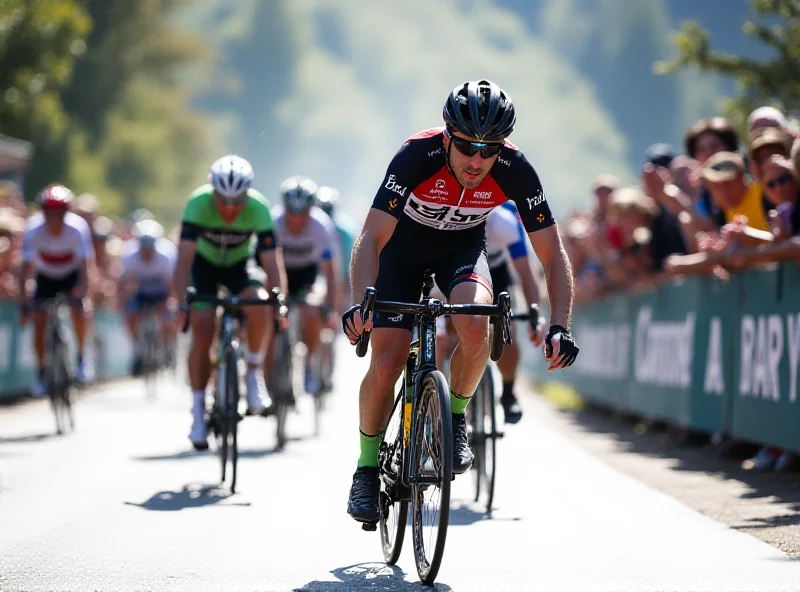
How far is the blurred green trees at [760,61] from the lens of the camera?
1691 centimetres

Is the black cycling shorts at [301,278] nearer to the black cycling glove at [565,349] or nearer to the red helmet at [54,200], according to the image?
the red helmet at [54,200]

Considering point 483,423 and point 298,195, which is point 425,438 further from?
point 298,195

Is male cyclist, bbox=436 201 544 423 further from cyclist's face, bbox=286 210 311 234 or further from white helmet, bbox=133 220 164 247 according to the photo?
white helmet, bbox=133 220 164 247

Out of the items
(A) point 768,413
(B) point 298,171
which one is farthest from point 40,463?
(B) point 298,171

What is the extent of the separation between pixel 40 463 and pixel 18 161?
1041 inches

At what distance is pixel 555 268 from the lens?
6.71 metres

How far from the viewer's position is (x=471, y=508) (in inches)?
365

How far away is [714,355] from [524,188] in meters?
5.76

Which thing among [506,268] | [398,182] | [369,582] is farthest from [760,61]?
[369,582]

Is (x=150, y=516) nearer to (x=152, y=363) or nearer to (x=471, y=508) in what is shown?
(x=471, y=508)

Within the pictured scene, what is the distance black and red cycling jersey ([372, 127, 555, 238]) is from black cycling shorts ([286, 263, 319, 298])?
24.1 ft

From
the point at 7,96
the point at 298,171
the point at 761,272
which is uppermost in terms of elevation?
the point at 298,171

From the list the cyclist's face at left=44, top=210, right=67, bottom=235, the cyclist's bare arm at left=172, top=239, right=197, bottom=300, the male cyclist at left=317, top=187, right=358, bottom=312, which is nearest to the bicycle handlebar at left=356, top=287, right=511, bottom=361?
the cyclist's bare arm at left=172, top=239, right=197, bottom=300

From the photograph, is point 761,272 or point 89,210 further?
point 89,210
